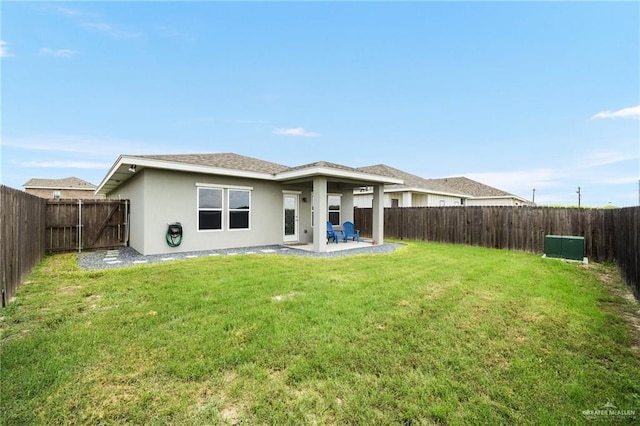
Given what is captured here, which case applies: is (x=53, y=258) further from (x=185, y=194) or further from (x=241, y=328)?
(x=241, y=328)

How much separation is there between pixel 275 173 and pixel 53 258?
8014 mm

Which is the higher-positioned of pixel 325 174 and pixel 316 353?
pixel 325 174

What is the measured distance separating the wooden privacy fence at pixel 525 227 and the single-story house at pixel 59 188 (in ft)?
102

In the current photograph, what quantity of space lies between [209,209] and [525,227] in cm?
1245

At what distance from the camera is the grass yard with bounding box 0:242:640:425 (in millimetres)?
2309

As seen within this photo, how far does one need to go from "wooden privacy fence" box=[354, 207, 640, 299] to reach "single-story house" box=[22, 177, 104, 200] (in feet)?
102

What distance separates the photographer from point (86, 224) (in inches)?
441

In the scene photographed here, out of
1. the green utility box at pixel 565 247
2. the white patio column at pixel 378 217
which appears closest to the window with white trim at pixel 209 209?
the white patio column at pixel 378 217

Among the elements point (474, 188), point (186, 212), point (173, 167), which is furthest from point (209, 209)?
point (474, 188)

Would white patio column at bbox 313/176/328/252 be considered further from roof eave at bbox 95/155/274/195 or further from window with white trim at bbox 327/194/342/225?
window with white trim at bbox 327/194/342/225

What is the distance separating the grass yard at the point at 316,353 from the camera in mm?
2309

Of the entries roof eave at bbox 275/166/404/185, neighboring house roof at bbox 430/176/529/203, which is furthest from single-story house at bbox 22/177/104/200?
neighboring house roof at bbox 430/176/529/203

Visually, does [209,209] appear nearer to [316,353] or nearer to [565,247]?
[316,353]

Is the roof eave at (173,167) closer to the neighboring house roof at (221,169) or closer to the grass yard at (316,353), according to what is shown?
the neighboring house roof at (221,169)
